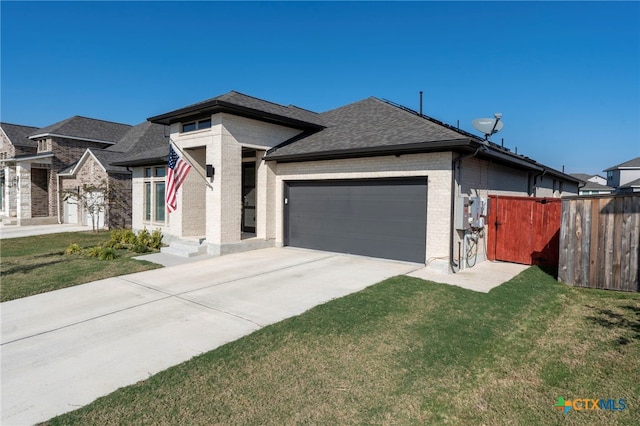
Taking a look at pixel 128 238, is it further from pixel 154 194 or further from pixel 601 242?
pixel 601 242

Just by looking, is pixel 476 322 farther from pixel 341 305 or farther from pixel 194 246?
pixel 194 246

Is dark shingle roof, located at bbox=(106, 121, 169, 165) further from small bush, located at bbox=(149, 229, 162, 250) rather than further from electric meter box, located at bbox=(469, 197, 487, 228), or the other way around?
electric meter box, located at bbox=(469, 197, 487, 228)

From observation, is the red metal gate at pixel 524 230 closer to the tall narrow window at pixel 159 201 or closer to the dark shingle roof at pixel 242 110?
the dark shingle roof at pixel 242 110

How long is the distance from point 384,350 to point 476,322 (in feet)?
6.14

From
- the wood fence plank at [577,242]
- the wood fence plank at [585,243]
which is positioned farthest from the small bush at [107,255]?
the wood fence plank at [585,243]

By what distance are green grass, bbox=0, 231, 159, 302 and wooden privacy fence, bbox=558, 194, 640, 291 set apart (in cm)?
1019

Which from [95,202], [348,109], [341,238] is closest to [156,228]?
[95,202]

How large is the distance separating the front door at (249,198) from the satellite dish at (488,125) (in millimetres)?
8202

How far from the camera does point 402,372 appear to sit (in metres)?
3.89

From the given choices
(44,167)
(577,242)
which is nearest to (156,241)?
(577,242)

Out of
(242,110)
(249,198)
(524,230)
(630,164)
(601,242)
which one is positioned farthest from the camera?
(630,164)

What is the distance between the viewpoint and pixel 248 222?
46.5 feet

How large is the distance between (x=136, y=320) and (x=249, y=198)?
8.80 metres

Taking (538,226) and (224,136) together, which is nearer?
(538,226)
